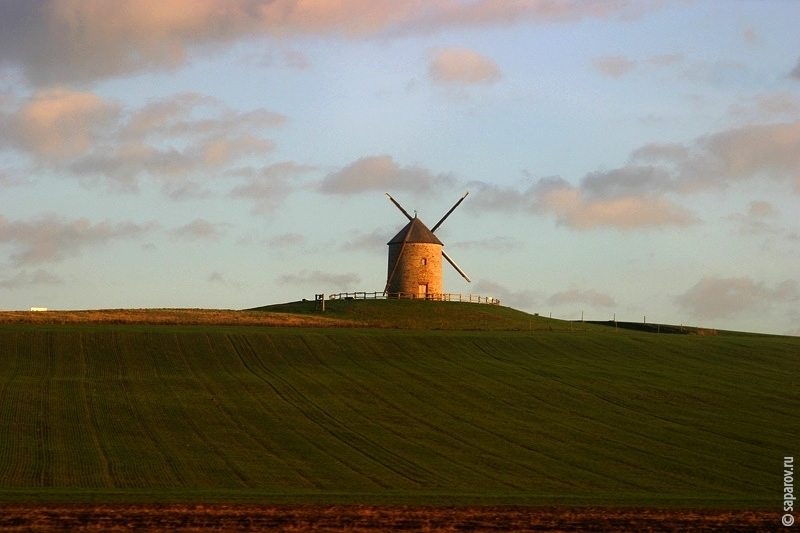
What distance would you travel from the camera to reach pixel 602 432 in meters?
41.0

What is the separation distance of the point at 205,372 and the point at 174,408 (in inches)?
298

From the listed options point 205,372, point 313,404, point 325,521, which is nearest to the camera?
point 325,521

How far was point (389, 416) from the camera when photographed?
42500mm

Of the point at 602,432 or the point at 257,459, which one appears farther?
the point at 602,432

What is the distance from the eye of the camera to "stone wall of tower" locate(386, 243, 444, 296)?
86.7m

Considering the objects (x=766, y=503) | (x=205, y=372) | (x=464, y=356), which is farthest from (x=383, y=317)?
(x=766, y=503)

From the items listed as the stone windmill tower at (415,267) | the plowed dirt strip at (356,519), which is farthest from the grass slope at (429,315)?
the plowed dirt strip at (356,519)

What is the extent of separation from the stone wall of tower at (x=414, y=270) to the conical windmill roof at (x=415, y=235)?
369mm

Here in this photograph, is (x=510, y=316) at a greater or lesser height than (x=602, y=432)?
greater

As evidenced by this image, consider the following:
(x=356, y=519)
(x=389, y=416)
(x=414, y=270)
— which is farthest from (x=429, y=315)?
(x=356, y=519)

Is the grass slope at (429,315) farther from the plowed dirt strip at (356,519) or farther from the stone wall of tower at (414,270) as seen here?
the plowed dirt strip at (356,519)

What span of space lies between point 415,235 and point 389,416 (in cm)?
4601

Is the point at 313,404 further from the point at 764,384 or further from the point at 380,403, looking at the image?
the point at 764,384

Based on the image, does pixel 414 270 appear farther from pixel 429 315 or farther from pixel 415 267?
pixel 429 315
